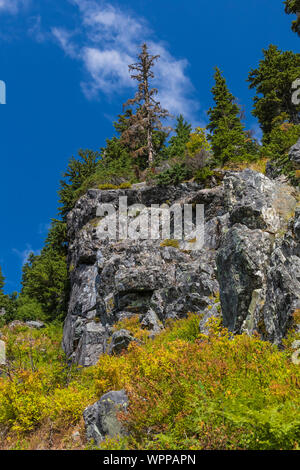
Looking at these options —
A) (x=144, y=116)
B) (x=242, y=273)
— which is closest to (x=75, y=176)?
(x=144, y=116)

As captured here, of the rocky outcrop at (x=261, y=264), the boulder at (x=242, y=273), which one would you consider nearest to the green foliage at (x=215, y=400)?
the rocky outcrop at (x=261, y=264)

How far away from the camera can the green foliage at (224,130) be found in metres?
25.9

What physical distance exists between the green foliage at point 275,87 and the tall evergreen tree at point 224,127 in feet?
8.56

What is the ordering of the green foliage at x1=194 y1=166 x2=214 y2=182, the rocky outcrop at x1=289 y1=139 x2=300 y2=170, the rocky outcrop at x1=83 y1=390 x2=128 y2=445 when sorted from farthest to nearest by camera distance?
the green foliage at x1=194 y1=166 x2=214 y2=182 → the rocky outcrop at x1=289 y1=139 x2=300 y2=170 → the rocky outcrop at x1=83 y1=390 x2=128 y2=445

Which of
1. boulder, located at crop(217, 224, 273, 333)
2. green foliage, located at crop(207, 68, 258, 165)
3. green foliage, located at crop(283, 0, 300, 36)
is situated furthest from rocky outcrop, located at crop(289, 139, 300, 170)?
green foliage, located at crop(283, 0, 300, 36)

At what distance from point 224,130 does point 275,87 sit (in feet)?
25.0

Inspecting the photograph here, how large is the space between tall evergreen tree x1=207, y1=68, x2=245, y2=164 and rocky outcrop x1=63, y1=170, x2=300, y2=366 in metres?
4.43

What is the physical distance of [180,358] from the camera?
5938 millimetres

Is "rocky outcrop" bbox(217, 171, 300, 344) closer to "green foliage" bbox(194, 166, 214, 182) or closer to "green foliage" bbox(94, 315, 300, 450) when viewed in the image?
"green foliage" bbox(94, 315, 300, 450)

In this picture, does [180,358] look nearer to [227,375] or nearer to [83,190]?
[227,375]

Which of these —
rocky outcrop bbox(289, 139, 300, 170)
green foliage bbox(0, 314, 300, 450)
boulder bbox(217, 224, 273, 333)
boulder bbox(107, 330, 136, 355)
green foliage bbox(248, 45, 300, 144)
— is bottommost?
boulder bbox(107, 330, 136, 355)

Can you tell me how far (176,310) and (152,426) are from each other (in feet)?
33.4

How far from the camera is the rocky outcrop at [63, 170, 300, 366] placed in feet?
31.0

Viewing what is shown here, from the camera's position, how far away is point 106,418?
18.3 feet
